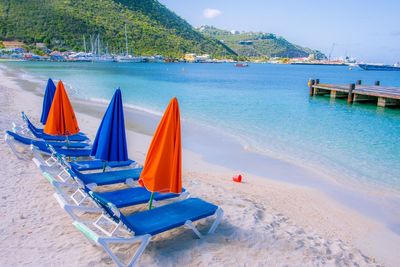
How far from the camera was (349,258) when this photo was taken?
5094mm

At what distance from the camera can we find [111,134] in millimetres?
5969

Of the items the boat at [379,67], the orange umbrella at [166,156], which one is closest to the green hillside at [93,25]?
the boat at [379,67]

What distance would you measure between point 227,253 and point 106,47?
5313 inches

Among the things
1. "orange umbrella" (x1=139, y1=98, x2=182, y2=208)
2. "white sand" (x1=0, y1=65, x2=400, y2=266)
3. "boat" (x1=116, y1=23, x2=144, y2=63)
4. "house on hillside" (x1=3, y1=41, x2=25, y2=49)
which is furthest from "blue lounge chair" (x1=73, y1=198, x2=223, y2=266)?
"boat" (x1=116, y1=23, x2=144, y2=63)

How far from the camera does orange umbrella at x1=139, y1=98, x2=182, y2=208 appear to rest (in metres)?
4.75

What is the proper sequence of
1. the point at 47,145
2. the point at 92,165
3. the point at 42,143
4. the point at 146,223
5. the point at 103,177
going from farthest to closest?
the point at 42,143 < the point at 47,145 < the point at 92,165 < the point at 103,177 < the point at 146,223

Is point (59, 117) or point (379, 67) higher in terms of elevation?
point (379, 67)

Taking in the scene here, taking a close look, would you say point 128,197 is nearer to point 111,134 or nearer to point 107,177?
point 107,177

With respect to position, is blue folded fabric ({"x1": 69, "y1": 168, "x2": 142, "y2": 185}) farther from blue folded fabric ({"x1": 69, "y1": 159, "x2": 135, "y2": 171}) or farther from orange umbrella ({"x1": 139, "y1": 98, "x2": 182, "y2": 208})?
orange umbrella ({"x1": 139, "y1": 98, "x2": 182, "y2": 208})

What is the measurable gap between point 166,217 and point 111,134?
191 cm

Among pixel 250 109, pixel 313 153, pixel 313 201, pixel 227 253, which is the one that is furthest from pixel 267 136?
pixel 227 253

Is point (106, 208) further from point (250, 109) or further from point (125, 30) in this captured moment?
point (125, 30)

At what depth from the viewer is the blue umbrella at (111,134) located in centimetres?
590

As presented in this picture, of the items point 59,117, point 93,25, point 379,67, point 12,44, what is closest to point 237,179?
point 59,117
